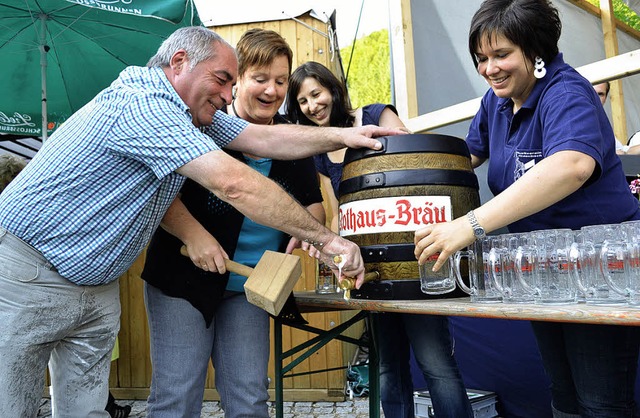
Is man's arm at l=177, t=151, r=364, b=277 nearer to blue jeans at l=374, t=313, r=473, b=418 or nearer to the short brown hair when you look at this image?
blue jeans at l=374, t=313, r=473, b=418

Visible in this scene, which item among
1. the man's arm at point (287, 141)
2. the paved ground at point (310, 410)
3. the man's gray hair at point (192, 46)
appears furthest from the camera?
the paved ground at point (310, 410)

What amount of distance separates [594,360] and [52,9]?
3.54 meters

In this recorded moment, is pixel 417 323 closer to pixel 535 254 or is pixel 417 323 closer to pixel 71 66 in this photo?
pixel 535 254

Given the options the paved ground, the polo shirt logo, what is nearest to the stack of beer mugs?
the polo shirt logo

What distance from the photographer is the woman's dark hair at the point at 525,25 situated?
159 cm

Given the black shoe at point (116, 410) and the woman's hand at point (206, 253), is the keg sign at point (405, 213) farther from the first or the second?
the black shoe at point (116, 410)

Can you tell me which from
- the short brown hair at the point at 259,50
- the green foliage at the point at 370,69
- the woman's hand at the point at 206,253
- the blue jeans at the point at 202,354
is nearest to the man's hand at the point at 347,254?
the woman's hand at the point at 206,253

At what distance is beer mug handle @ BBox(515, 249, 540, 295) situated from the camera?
147cm

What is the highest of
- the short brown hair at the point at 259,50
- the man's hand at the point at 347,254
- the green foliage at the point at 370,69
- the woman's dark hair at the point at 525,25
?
the green foliage at the point at 370,69

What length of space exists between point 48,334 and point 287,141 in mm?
1002

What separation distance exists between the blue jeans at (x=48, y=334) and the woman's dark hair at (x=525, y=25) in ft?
4.72

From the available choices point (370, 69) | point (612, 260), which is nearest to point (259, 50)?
point (612, 260)

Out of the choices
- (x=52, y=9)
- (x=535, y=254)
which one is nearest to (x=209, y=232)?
(x=535, y=254)

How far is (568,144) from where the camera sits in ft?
4.60
